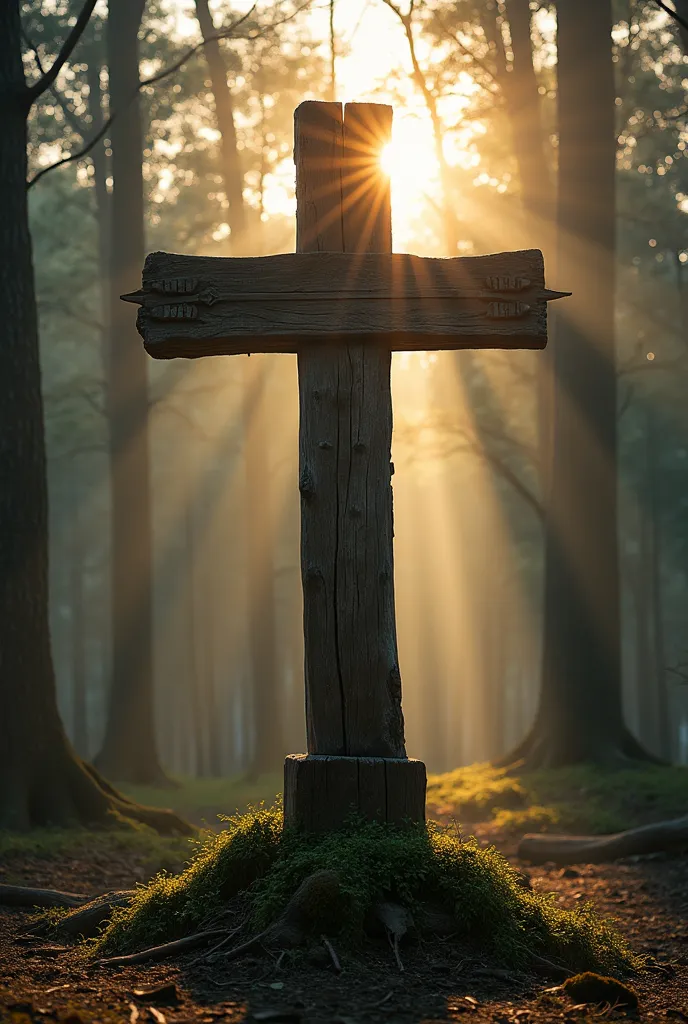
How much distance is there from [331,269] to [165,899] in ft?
11.5

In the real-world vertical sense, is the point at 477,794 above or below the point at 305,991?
below

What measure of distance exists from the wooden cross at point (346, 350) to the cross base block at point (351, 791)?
0.53 ft

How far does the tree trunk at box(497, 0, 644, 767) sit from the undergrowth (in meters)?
0.94

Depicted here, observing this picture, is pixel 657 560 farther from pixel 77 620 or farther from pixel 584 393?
pixel 77 620

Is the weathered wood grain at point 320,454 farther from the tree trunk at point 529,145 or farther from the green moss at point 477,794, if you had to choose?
the tree trunk at point 529,145

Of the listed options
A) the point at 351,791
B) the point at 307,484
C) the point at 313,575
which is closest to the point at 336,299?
the point at 307,484

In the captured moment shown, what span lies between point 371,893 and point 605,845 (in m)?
4.97

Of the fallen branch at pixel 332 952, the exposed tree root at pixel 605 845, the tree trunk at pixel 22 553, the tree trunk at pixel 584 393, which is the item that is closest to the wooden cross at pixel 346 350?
the fallen branch at pixel 332 952

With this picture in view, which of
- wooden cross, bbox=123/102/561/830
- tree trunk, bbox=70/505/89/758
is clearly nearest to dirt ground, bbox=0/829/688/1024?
wooden cross, bbox=123/102/561/830

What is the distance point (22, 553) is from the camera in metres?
9.27

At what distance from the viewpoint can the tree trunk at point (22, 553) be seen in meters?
9.05

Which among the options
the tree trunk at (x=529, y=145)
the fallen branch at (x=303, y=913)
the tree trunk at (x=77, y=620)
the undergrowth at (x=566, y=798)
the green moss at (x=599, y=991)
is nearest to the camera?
the green moss at (x=599, y=991)

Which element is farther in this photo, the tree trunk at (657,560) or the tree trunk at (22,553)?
the tree trunk at (657,560)

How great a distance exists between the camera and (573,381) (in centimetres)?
1359
